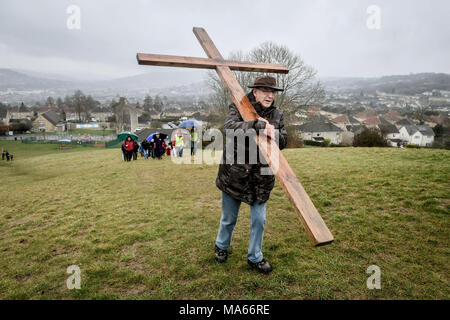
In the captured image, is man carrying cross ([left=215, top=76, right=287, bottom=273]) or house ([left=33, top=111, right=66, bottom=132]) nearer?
man carrying cross ([left=215, top=76, right=287, bottom=273])

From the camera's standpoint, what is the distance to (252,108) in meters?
2.90

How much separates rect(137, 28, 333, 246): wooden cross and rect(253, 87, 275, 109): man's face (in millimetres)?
156

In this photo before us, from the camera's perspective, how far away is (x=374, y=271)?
308cm

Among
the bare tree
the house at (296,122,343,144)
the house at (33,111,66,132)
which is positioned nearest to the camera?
the bare tree

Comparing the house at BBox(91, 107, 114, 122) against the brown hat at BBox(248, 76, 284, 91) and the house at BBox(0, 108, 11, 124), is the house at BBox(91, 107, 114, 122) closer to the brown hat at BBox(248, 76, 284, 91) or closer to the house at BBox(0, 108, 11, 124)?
the house at BBox(0, 108, 11, 124)

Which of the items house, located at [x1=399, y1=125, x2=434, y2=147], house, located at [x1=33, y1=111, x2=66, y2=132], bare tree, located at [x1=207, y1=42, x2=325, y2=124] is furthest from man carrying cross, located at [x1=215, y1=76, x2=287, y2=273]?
house, located at [x1=33, y1=111, x2=66, y2=132]

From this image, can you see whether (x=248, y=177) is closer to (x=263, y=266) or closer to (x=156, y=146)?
(x=263, y=266)

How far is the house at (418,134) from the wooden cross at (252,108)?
7895 cm

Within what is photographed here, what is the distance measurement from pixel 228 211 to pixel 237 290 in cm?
96

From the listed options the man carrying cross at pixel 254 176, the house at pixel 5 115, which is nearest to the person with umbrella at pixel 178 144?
the man carrying cross at pixel 254 176

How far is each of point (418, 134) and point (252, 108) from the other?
8313 centimetres

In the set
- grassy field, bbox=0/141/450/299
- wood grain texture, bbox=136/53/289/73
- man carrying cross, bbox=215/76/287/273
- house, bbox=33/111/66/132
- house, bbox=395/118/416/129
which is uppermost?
house, bbox=33/111/66/132

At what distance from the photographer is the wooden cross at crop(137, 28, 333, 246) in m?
2.15
